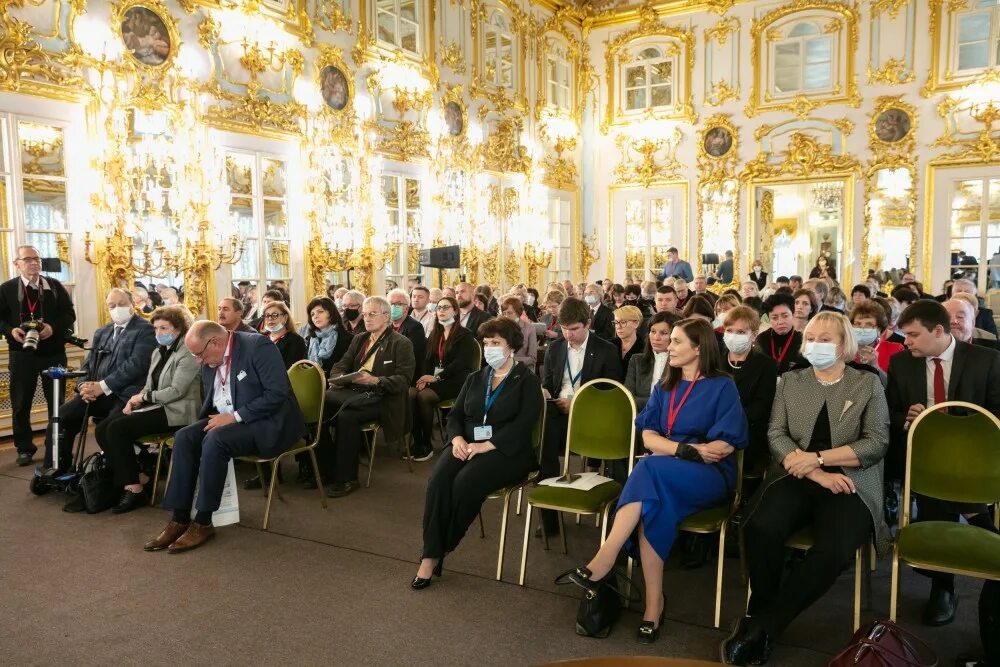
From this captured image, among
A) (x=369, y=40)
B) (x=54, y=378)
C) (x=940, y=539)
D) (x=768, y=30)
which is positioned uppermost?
(x=768, y=30)

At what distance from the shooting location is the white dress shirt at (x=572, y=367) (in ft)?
14.9

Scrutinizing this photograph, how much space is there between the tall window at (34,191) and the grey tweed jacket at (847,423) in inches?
248

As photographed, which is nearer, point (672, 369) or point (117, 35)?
point (672, 369)

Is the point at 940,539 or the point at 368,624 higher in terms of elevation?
the point at 940,539

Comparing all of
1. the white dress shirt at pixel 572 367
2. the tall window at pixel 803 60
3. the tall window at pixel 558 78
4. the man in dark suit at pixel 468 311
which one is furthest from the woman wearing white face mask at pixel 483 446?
the tall window at pixel 803 60

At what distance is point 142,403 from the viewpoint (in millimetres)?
4781

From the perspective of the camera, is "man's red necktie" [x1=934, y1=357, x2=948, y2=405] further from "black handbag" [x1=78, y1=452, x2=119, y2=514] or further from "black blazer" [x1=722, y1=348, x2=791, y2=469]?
"black handbag" [x1=78, y1=452, x2=119, y2=514]

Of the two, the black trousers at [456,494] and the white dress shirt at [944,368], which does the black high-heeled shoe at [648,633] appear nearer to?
the black trousers at [456,494]

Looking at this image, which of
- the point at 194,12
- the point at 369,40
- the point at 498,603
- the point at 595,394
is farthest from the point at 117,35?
the point at 498,603

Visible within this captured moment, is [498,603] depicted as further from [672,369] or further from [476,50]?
[476,50]

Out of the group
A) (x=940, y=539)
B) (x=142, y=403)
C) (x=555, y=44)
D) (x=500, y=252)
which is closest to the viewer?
(x=940, y=539)

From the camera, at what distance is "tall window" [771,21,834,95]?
1332 centimetres

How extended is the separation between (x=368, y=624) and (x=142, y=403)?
2494mm

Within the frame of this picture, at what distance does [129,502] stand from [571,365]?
2.84 m
